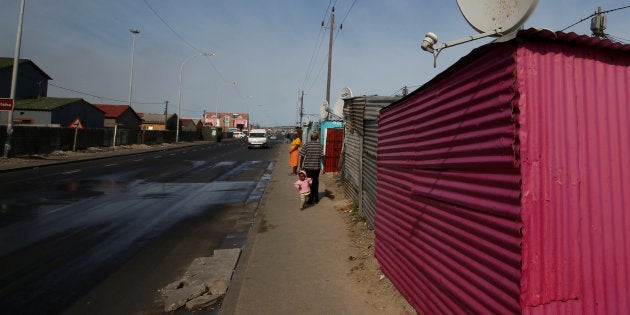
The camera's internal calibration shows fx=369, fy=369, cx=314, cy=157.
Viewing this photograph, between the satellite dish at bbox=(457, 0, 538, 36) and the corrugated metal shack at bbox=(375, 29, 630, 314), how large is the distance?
71cm

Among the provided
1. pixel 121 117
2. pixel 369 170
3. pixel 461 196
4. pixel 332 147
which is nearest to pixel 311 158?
pixel 369 170

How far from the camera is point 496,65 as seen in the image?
2391 mm

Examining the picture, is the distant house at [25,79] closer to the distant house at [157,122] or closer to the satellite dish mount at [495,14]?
the distant house at [157,122]

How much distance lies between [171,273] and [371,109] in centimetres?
467

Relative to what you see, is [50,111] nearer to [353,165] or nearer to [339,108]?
[339,108]

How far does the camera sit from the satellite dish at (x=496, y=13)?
2.97 m

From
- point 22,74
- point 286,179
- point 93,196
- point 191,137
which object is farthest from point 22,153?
point 191,137

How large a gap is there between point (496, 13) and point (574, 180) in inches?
73.0

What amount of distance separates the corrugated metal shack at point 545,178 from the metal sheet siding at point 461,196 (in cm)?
1

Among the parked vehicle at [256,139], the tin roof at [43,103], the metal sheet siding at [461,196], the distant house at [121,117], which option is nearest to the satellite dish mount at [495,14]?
the metal sheet siding at [461,196]

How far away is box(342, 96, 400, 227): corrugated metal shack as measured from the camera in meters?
6.80

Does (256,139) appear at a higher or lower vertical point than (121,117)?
lower

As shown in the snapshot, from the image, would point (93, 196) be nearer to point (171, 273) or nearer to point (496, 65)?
point (171, 273)

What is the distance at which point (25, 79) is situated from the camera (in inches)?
1813
